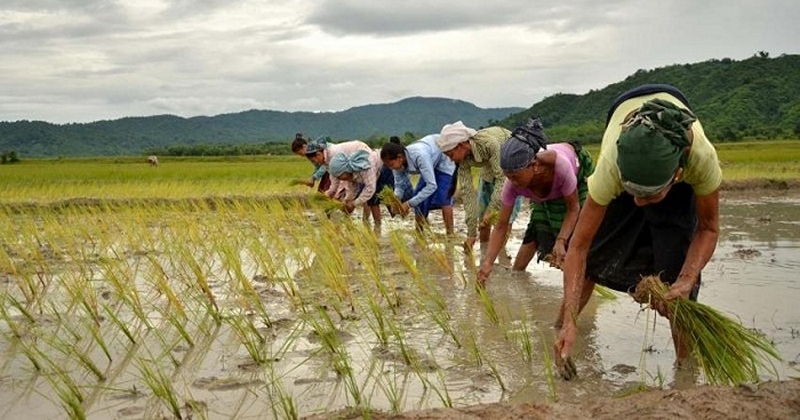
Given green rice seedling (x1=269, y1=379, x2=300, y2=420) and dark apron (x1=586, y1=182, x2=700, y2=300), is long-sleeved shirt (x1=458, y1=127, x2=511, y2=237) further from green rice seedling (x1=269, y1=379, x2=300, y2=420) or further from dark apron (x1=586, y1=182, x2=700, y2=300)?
green rice seedling (x1=269, y1=379, x2=300, y2=420)

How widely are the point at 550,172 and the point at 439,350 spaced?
1.03 meters

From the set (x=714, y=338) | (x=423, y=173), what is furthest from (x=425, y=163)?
(x=714, y=338)

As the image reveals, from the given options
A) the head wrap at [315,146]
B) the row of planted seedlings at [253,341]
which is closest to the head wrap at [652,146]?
the row of planted seedlings at [253,341]

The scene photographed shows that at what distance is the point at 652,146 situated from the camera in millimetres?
2268

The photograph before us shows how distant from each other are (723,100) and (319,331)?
37713mm

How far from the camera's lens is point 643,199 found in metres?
2.52

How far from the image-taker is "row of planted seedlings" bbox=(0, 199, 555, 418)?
2793 mm

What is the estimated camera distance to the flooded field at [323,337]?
2799mm

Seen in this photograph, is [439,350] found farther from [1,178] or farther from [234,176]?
[1,178]

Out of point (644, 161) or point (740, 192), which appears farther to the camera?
point (740, 192)

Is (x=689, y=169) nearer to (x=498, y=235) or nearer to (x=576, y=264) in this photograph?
(x=576, y=264)

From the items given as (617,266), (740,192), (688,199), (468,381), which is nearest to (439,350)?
(468,381)

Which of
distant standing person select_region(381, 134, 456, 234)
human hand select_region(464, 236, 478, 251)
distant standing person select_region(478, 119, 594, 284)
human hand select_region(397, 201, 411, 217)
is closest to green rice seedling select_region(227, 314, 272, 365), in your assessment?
distant standing person select_region(478, 119, 594, 284)

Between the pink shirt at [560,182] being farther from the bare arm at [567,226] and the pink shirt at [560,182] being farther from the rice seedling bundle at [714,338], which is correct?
the rice seedling bundle at [714,338]
